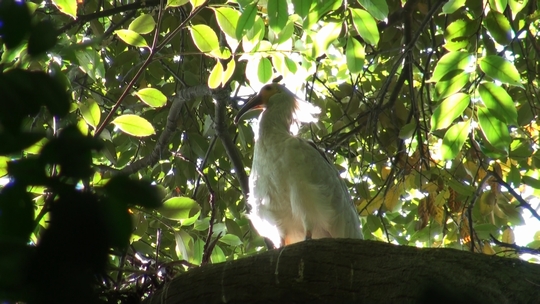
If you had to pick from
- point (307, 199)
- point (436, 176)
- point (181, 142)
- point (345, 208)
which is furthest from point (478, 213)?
point (181, 142)

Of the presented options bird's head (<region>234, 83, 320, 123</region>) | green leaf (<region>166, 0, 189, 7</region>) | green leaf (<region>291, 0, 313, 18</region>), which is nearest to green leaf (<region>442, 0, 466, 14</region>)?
green leaf (<region>291, 0, 313, 18</region>)

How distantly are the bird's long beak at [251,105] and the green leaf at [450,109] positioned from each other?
223cm

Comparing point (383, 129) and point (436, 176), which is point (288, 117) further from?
point (436, 176)

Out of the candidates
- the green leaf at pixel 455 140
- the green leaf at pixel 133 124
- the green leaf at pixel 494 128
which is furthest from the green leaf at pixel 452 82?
the green leaf at pixel 133 124

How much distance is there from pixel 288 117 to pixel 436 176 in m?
1.28

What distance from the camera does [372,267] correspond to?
199cm

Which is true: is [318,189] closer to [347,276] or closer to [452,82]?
[452,82]

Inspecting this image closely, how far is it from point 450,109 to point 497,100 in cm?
20

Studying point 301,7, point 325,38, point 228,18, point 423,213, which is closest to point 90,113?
point 228,18

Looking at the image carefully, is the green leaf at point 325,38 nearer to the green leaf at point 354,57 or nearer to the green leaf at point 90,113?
the green leaf at point 354,57

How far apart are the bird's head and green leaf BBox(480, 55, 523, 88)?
2.26 metres

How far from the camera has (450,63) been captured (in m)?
2.79

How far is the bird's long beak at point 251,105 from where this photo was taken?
16.0ft

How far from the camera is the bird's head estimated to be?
4.98 metres
